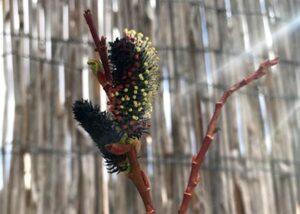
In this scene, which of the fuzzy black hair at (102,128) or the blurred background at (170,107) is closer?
the fuzzy black hair at (102,128)

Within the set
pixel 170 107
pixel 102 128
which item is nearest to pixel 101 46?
pixel 102 128

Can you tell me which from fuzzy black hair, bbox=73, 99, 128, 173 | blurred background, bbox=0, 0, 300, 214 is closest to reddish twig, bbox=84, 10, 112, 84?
fuzzy black hair, bbox=73, 99, 128, 173

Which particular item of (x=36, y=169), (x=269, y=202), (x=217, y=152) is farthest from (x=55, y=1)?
(x=269, y=202)

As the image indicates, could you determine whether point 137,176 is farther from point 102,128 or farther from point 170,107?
point 170,107

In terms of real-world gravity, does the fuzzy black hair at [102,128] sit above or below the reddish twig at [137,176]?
above

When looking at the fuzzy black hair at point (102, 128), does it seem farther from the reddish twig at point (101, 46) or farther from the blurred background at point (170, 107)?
the blurred background at point (170, 107)

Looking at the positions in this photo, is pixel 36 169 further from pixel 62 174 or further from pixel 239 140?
pixel 239 140

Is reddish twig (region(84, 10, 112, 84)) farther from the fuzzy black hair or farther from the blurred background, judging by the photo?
the blurred background

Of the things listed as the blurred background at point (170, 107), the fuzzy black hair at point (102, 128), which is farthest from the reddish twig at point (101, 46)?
the blurred background at point (170, 107)
